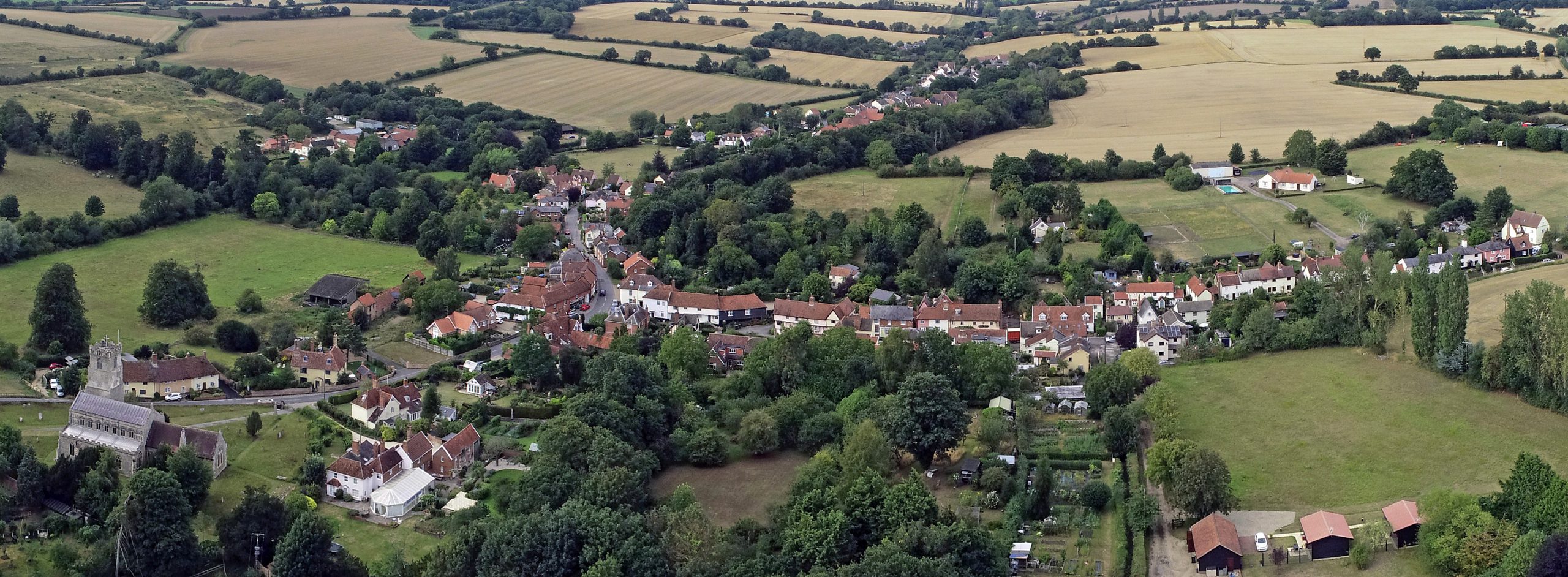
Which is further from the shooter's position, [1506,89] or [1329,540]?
[1506,89]

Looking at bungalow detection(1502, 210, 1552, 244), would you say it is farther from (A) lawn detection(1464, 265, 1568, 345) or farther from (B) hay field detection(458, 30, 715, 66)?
(B) hay field detection(458, 30, 715, 66)

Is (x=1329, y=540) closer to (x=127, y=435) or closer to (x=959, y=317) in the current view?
(x=959, y=317)

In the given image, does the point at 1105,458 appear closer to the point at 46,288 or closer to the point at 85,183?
the point at 46,288

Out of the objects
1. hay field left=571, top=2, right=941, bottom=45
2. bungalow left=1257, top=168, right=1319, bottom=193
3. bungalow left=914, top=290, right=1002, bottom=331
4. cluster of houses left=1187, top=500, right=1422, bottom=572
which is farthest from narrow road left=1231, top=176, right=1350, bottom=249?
hay field left=571, top=2, right=941, bottom=45

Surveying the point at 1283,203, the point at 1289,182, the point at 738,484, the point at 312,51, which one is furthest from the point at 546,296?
the point at 312,51

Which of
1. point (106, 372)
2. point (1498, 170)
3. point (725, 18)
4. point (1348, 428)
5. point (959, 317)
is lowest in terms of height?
point (1348, 428)

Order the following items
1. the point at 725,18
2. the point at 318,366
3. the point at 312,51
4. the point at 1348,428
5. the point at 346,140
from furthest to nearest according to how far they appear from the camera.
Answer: the point at 725,18 < the point at 312,51 < the point at 346,140 < the point at 318,366 < the point at 1348,428

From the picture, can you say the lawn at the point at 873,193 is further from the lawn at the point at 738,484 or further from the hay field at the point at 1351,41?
the hay field at the point at 1351,41
